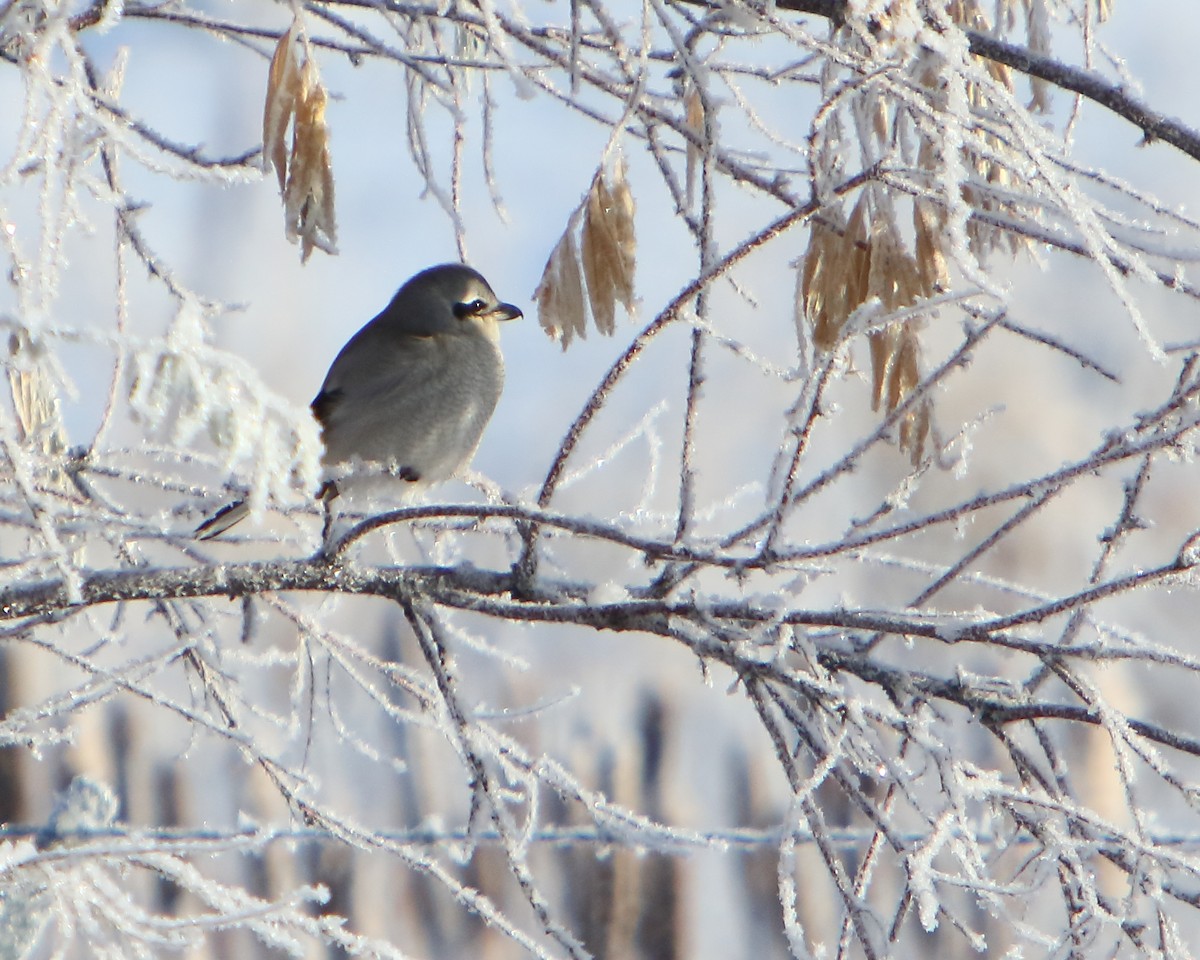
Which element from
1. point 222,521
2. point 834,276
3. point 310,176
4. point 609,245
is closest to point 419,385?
point 222,521

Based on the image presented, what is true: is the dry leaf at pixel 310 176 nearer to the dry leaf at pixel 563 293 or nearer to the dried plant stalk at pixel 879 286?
the dry leaf at pixel 563 293

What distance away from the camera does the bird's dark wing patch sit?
14.9ft

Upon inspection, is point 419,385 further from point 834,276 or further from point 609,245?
point 834,276

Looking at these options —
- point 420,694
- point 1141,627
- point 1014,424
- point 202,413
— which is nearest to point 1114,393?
point 1014,424

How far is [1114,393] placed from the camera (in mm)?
13680

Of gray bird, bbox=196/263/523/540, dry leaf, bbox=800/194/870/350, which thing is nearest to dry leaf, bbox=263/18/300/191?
dry leaf, bbox=800/194/870/350

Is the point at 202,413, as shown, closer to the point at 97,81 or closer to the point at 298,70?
the point at 298,70

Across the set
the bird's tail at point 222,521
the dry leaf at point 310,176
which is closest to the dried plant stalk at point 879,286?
the dry leaf at point 310,176

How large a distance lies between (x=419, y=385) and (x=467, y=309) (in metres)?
0.38

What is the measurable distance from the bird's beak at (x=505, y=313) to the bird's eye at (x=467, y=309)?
0.04 m

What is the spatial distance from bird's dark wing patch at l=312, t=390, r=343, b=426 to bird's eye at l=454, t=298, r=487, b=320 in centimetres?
45

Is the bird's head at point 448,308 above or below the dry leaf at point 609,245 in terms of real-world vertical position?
above

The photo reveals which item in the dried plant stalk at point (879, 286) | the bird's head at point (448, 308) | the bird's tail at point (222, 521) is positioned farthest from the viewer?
the bird's head at point (448, 308)

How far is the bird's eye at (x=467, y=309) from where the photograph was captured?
15.3 feet
